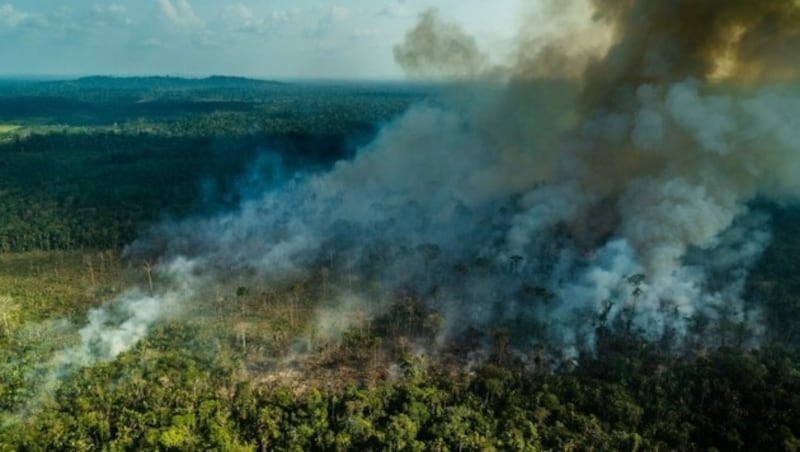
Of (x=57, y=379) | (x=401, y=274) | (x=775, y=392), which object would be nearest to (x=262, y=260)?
(x=401, y=274)

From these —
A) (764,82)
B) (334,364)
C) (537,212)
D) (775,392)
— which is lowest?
(334,364)

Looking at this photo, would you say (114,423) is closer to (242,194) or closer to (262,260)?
(262,260)

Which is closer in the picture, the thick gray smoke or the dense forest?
the dense forest

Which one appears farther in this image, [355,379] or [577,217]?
[577,217]

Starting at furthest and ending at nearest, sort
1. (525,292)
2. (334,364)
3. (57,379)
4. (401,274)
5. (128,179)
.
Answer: (128,179) → (401,274) → (525,292) → (334,364) → (57,379)

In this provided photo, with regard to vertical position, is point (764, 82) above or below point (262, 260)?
above

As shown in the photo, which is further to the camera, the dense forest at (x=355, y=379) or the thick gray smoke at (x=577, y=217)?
the thick gray smoke at (x=577, y=217)

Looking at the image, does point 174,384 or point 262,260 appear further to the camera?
point 262,260

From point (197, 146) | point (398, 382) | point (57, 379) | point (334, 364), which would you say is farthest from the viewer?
point (197, 146)
